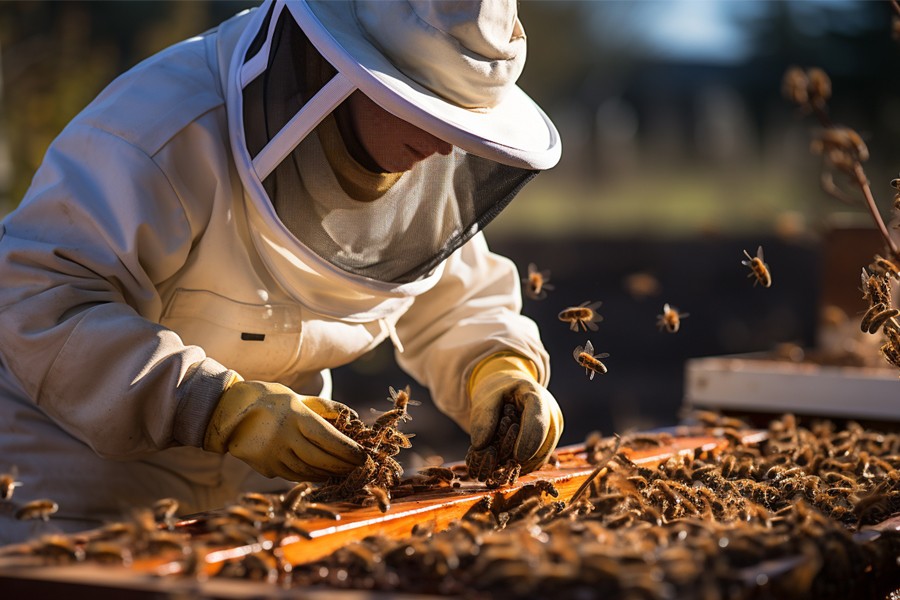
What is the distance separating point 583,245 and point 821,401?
9.44 m

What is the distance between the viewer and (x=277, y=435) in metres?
2.25

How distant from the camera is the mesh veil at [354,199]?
2.45 m

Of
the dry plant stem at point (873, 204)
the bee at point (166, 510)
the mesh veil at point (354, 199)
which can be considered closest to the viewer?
the bee at point (166, 510)

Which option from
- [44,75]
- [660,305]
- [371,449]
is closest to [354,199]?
[371,449]

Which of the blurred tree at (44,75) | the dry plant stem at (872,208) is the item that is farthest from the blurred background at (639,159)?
the dry plant stem at (872,208)

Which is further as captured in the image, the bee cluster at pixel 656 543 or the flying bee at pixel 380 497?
the flying bee at pixel 380 497

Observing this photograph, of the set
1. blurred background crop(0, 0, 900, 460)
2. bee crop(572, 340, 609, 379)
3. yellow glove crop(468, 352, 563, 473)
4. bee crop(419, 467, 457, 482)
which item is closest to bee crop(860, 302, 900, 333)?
bee crop(572, 340, 609, 379)

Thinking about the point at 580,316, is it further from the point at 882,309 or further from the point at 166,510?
the point at 166,510

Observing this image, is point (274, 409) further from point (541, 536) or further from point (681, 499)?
point (681, 499)

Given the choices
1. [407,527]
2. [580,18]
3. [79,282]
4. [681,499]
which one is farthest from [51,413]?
[580,18]

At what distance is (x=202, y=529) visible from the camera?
6.49 ft

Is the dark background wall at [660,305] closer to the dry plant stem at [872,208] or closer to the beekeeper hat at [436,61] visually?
the dry plant stem at [872,208]

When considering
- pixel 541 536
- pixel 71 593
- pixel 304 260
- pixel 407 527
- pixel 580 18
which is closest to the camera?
pixel 71 593

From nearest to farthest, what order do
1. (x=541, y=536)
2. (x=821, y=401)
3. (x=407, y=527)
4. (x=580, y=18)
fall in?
(x=541, y=536) < (x=407, y=527) < (x=821, y=401) < (x=580, y=18)
